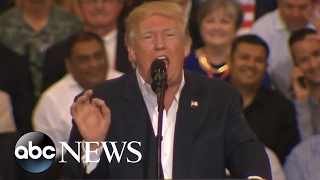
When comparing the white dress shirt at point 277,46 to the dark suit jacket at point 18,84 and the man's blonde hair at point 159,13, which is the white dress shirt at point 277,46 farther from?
the man's blonde hair at point 159,13

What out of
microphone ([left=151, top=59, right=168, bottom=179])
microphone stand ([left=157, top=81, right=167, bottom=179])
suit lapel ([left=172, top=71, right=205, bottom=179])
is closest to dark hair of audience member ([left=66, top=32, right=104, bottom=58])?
suit lapel ([left=172, top=71, right=205, bottom=179])

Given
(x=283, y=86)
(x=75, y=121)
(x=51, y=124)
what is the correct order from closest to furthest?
(x=75, y=121) < (x=51, y=124) < (x=283, y=86)

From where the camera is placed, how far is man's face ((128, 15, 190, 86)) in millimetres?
2229

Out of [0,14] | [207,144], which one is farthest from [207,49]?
[207,144]

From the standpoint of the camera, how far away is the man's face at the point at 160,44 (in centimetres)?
223

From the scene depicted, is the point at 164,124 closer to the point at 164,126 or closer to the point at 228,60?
the point at 164,126

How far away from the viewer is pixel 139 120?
221 cm

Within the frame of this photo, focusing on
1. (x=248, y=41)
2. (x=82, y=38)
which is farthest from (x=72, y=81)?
(x=248, y=41)

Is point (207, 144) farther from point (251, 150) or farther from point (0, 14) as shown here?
point (0, 14)

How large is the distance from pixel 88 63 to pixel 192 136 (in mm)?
1384

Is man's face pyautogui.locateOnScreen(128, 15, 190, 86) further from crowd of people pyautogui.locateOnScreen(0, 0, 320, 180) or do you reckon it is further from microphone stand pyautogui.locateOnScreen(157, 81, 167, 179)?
crowd of people pyautogui.locateOnScreen(0, 0, 320, 180)

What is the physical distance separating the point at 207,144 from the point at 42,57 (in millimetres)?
1594

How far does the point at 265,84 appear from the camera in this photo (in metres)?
3.58

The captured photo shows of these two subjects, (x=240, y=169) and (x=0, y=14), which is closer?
(x=240, y=169)
